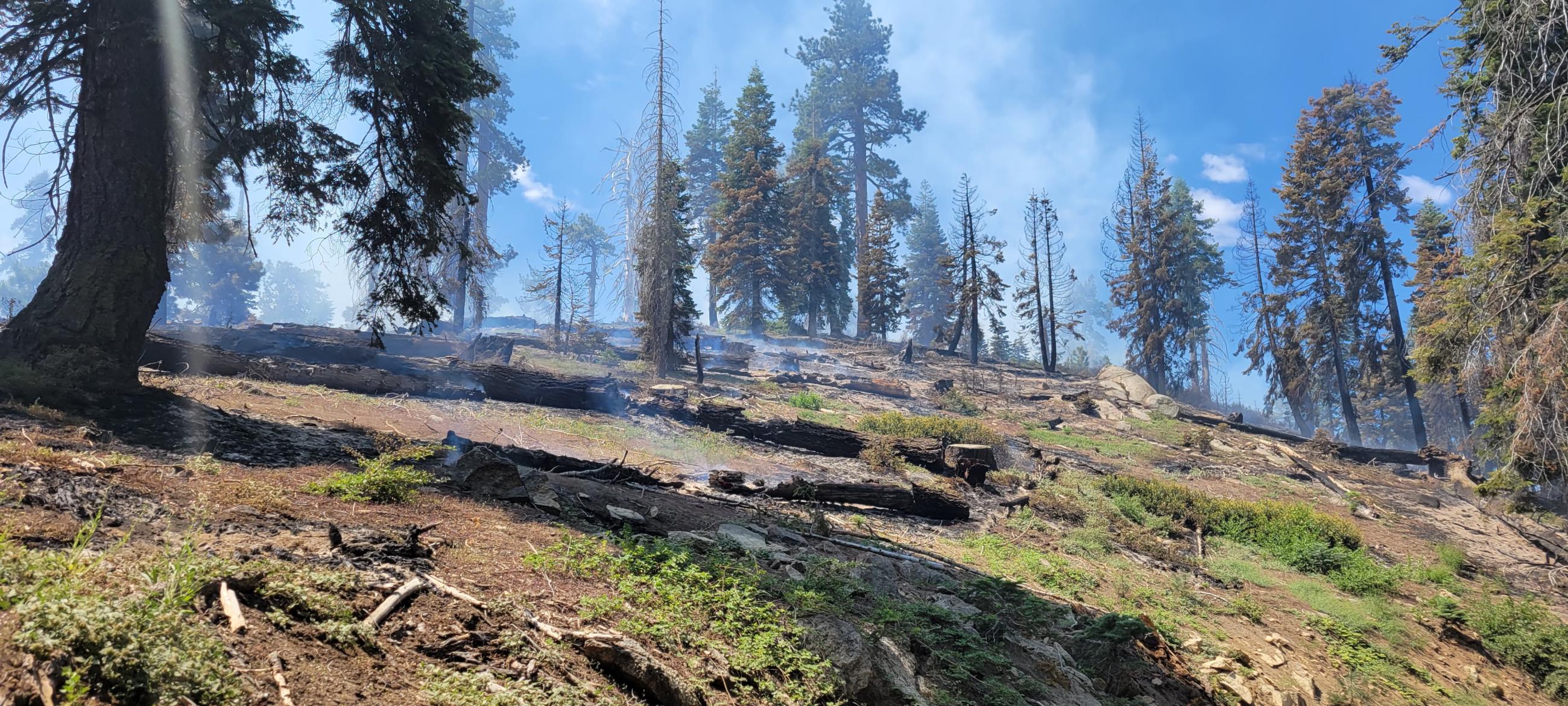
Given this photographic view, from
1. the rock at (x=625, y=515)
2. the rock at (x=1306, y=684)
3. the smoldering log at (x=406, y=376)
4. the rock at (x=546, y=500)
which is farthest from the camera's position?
the smoldering log at (x=406, y=376)

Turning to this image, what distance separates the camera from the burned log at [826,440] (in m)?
14.0

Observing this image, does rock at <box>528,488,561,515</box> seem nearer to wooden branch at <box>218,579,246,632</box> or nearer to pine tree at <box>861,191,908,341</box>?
wooden branch at <box>218,579,246,632</box>

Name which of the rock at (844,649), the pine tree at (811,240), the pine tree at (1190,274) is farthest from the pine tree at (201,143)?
the pine tree at (1190,274)

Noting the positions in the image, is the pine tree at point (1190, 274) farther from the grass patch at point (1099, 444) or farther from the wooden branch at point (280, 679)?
the wooden branch at point (280, 679)

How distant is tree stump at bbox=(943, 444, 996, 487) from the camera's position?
43.7ft

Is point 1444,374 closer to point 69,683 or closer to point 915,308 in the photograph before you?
point 69,683

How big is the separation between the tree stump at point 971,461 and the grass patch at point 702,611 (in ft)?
29.6

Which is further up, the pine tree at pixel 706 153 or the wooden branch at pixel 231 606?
the pine tree at pixel 706 153

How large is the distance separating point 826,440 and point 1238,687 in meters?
8.83

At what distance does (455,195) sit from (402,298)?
1.71 metres

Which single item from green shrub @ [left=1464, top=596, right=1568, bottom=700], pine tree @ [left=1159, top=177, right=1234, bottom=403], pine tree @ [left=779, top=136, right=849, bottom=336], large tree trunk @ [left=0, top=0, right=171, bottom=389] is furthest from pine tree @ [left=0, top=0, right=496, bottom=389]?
pine tree @ [left=1159, top=177, right=1234, bottom=403]

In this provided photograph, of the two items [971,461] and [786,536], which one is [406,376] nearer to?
[786,536]

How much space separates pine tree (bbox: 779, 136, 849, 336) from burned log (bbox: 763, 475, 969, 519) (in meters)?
28.7

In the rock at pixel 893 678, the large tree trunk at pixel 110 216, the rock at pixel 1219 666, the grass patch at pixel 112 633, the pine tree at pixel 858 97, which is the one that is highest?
the pine tree at pixel 858 97
